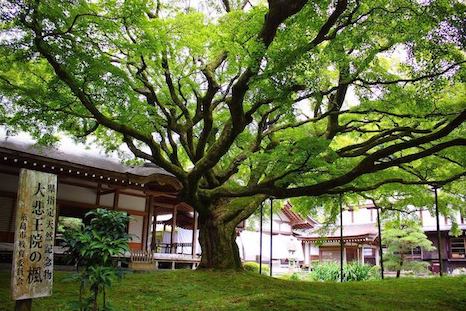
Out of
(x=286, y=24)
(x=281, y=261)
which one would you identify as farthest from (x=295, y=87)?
(x=281, y=261)

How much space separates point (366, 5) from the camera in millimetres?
7543

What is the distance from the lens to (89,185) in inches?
563

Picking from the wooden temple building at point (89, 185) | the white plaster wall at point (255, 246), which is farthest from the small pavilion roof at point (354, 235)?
the wooden temple building at point (89, 185)

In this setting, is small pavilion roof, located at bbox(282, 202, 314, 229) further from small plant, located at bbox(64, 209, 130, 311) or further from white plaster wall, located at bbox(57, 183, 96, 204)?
small plant, located at bbox(64, 209, 130, 311)

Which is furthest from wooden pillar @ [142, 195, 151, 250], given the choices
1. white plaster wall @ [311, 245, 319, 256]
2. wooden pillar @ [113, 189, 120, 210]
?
white plaster wall @ [311, 245, 319, 256]

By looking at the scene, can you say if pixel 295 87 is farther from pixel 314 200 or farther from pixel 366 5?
pixel 314 200

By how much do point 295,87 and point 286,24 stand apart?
1.20m

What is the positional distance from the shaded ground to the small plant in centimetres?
137

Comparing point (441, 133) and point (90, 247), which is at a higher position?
point (441, 133)

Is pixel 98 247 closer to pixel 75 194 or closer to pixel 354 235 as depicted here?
pixel 75 194

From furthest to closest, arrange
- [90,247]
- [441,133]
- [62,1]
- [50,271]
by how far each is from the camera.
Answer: [62,1], [441,133], [50,271], [90,247]

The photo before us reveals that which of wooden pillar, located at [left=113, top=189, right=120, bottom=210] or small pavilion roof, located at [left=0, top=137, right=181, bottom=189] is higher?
small pavilion roof, located at [left=0, top=137, right=181, bottom=189]

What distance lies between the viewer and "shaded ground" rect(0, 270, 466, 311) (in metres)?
7.62

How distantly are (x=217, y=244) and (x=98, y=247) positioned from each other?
6813mm
